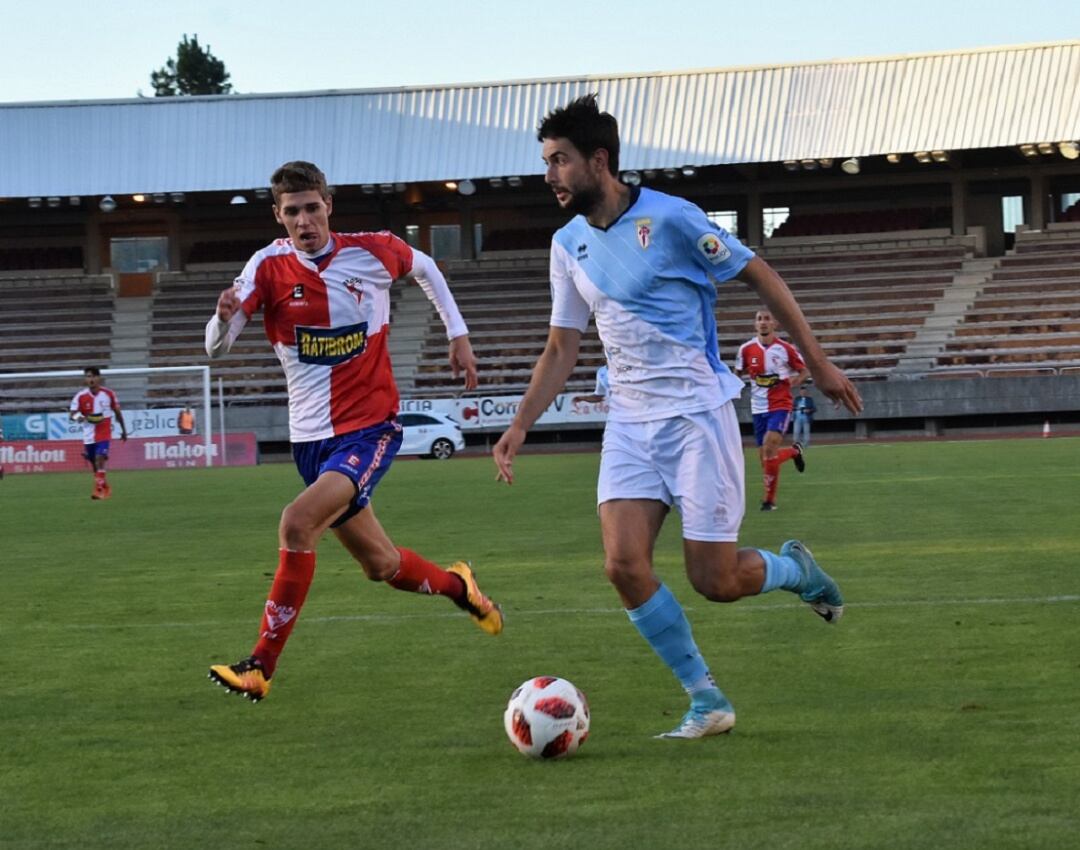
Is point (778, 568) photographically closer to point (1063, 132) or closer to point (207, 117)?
point (1063, 132)

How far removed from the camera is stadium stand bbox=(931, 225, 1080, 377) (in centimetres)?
4262

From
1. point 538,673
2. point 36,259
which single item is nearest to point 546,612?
point 538,673

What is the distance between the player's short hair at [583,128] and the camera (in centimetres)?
593

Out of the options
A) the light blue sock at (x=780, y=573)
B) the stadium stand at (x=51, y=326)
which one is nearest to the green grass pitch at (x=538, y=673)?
the light blue sock at (x=780, y=573)

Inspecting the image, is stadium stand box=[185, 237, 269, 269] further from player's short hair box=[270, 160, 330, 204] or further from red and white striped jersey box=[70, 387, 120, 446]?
player's short hair box=[270, 160, 330, 204]

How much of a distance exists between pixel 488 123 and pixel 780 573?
1807 inches

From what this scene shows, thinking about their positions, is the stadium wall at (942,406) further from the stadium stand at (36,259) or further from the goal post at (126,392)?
the stadium stand at (36,259)

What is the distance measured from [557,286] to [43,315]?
157ft

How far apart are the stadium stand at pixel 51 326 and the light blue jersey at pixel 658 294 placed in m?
39.7

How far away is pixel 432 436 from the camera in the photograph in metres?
40.8

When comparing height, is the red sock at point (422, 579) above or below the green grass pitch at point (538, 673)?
above

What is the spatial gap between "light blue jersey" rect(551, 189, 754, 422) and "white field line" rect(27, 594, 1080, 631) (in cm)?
349

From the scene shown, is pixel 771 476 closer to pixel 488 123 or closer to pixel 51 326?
pixel 488 123

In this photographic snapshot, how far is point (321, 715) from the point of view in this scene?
21.5ft
